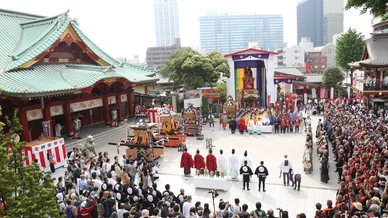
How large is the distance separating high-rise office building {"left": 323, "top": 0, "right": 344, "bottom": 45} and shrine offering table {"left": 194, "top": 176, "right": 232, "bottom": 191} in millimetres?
176157

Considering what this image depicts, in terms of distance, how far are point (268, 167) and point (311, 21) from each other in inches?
7263

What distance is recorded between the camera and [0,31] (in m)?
21.2

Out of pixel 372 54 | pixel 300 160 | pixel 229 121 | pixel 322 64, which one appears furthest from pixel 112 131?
pixel 322 64

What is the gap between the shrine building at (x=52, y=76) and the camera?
1780cm

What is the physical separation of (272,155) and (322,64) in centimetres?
8087

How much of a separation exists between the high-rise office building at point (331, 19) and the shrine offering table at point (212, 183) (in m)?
176

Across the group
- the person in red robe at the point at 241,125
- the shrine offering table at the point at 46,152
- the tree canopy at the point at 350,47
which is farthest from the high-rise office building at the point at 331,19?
the shrine offering table at the point at 46,152

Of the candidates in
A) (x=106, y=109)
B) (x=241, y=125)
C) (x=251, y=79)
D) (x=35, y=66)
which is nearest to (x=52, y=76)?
(x=35, y=66)

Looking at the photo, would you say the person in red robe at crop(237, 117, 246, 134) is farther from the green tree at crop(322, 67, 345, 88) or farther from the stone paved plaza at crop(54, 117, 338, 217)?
the green tree at crop(322, 67, 345, 88)

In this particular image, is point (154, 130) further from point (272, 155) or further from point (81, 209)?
point (81, 209)

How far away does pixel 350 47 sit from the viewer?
42531mm

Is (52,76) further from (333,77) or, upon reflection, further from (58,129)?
(333,77)

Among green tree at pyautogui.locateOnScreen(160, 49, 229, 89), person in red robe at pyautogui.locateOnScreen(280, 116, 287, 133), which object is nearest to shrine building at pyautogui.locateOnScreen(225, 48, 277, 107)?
green tree at pyautogui.locateOnScreen(160, 49, 229, 89)

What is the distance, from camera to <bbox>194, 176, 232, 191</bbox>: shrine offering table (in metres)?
13.0
